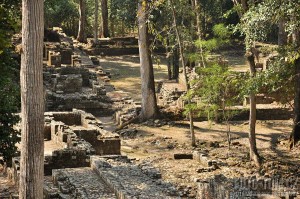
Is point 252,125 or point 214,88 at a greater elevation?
point 214,88

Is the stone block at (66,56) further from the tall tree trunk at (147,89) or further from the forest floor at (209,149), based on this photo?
the tall tree trunk at (147,89)

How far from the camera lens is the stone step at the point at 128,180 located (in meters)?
14.2

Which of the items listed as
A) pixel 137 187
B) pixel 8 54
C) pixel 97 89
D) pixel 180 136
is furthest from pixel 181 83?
pixel 137 187

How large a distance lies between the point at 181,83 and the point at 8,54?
58.2 feet

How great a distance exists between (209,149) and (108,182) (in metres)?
9.04

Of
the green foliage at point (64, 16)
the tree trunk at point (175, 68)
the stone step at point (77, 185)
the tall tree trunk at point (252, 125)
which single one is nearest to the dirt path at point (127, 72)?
the tree trunk at point (175, 68)

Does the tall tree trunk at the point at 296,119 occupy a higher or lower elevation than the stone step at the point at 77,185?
higher

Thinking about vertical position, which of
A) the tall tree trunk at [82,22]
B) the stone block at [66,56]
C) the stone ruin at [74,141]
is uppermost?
the tall tree trunk at [82,22]

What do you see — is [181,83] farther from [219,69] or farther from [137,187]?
[137,187]

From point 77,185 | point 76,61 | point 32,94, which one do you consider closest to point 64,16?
point 76,61

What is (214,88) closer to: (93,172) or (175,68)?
(93,172)

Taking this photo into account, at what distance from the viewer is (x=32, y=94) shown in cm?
1163

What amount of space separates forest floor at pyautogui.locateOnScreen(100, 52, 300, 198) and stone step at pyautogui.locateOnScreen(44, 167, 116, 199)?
2811mm

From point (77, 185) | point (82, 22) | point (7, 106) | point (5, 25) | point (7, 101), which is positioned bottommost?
point (77, 185)
